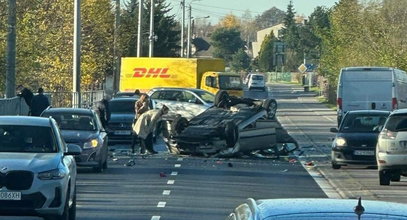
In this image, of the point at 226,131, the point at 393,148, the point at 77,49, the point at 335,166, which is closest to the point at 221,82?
the point at 77,49

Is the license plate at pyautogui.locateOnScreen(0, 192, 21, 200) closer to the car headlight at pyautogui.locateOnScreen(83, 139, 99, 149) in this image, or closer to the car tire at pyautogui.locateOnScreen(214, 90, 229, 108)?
the car headlight at pyautogui.locateOnScreen(83, 139, 99, 149)

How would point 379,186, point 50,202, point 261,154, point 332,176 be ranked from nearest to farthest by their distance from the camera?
1. point 50,202
2. point 379,186
3. point 332,176
4. point 261,154

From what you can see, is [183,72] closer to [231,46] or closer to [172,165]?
[172,165]

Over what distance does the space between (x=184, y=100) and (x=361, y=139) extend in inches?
739

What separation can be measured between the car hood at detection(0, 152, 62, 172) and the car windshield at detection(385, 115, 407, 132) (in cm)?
960

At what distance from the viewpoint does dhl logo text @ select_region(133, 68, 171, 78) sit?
5717 centimetres

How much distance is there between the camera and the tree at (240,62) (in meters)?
175

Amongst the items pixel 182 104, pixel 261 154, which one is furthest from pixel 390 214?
pixel 182 104

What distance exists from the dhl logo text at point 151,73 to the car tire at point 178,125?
24614 millimetres

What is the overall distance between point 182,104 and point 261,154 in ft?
44.1

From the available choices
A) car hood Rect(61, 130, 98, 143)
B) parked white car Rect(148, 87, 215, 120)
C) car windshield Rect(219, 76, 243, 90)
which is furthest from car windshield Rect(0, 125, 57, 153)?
car windshield Rect(219, 76, 243, 90)

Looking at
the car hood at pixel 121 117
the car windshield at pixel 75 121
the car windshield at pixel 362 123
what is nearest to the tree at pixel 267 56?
the car hood at pixel 121 117

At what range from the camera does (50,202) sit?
15039 millimetres

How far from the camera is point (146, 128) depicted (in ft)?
107
